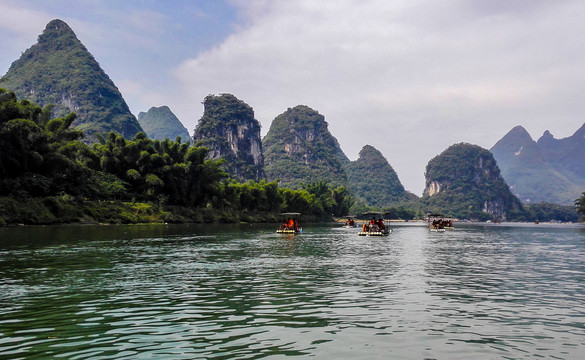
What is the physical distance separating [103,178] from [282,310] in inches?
2870

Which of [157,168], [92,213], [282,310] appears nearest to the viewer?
[282,310]

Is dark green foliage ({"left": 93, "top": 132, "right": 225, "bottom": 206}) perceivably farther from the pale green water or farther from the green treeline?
the pale green water

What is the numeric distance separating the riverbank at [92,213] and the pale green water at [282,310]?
3477cm

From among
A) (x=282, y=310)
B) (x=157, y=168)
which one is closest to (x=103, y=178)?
(x=157, y=168)

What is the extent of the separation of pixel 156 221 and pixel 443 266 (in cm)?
6489

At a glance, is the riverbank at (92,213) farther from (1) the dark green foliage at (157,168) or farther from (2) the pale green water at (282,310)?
(2) the pale green water at (282,310)

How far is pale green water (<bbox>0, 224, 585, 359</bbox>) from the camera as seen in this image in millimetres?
9164

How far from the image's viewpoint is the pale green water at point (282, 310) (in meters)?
9.16

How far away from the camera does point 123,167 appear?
8381cm

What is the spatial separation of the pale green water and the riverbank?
3477 cm

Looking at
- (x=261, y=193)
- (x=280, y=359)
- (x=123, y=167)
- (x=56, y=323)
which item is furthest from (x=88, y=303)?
(x=261, y=193)

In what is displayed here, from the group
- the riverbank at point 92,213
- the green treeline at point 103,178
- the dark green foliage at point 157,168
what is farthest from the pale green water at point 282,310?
the dark green foliage at point 157,168

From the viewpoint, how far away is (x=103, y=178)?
77438mm

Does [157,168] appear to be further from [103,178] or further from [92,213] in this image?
[92,213]
